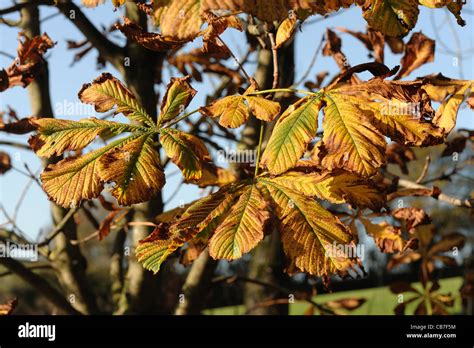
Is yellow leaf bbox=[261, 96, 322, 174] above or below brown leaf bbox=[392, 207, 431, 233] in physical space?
above

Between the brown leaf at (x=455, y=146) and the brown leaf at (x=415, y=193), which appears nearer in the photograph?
the brown leaf at (x=415, y=193)

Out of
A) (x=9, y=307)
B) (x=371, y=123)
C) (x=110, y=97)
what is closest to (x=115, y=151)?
(x=110, y=97)

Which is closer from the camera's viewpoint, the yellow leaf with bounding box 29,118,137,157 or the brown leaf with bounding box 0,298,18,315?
the yellow leaf with bounding box 29,118,137,157

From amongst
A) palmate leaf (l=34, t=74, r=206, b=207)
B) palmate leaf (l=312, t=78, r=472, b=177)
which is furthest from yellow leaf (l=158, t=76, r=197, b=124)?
palmate leaf (l=312, t=78, r=472, b=177)

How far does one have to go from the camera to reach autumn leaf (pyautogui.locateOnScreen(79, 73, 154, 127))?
3.09 feet

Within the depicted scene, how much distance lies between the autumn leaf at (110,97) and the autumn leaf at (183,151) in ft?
0.27

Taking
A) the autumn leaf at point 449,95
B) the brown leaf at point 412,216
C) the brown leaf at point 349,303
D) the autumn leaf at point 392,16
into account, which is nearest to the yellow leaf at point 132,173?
the autumn leaf at point 392,16

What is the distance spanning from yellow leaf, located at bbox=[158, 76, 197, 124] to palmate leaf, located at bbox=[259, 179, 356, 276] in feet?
0.83

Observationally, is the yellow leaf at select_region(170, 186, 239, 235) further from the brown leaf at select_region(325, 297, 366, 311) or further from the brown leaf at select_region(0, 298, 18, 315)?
the brown leaf at select_region(325, 297, 366, 311)

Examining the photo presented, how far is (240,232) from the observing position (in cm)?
80

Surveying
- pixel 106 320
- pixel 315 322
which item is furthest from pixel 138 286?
pixel 315 322

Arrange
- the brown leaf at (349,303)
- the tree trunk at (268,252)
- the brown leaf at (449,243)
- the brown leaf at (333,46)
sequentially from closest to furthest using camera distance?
the brown leaf at (333,46) < the tree trunk at (268,252) < the brown leaf at (349,303) < the brown leaf at (449,243)

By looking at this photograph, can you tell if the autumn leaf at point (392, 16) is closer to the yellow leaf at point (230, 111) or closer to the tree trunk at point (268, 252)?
the yellow leaf at point (230, 111)

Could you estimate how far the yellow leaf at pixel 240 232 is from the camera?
78 centimetres
